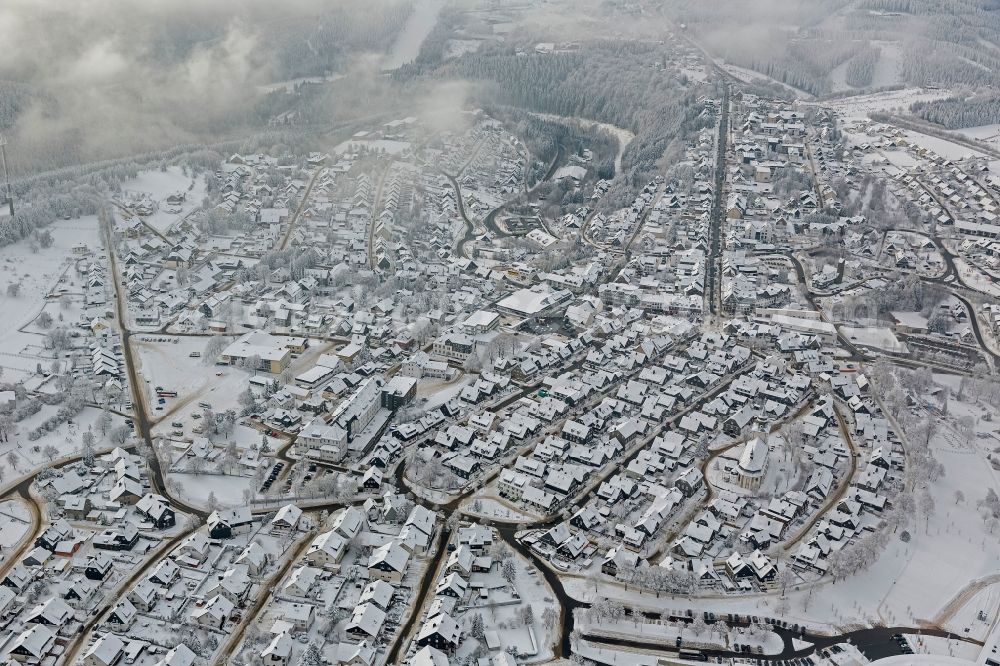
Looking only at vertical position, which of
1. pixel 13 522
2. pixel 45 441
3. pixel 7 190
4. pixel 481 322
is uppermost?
pixel 7 190

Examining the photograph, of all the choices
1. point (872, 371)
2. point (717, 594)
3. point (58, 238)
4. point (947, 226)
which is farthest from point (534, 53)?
point (717, 594)

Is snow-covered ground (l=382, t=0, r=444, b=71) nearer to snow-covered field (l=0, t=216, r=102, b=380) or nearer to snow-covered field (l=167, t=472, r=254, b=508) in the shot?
snow-covered field (l=0, t=216, r=102, b=380)

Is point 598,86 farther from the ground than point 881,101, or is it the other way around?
point 598,86

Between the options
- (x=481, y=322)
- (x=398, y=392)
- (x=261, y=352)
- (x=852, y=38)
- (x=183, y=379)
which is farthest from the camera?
(x=852, y=38)

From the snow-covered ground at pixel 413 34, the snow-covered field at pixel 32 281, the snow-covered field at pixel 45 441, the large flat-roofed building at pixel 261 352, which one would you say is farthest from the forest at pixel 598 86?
the snow-covered field at pixel 45 441

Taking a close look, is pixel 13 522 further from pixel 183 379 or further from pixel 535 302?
pixel 535 302

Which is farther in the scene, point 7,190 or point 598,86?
point 598,86

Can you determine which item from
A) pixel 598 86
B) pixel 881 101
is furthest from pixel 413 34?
pixel 881 101

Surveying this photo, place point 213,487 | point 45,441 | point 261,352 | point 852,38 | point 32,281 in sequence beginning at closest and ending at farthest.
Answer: point 213,487 → point 45,441 → point 261,352 → point 32,281 → point 852,38

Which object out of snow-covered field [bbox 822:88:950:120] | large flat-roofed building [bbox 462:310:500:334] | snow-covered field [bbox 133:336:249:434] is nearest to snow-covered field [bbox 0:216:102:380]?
snow-covered field [bbox 133:336:249:434]

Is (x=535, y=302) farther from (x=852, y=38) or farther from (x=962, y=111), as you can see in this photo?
(x=852, y=38)

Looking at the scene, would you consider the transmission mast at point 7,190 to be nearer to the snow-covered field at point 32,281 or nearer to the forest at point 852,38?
the snow-covered field at point 32,281
